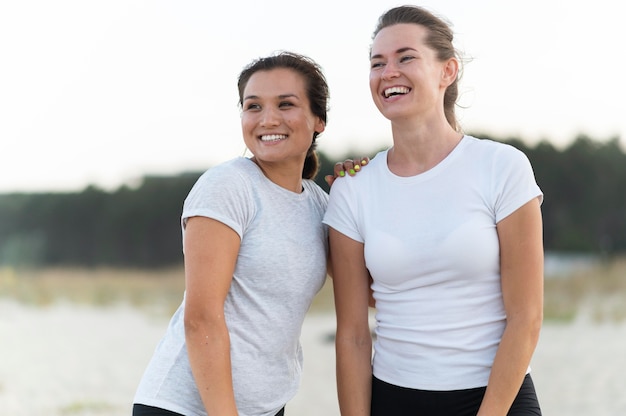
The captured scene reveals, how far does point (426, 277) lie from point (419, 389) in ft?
0.94

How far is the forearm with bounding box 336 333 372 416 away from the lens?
1.94m

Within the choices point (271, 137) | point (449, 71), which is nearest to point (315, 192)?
point (271, 137)

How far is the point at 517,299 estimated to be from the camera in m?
1.76

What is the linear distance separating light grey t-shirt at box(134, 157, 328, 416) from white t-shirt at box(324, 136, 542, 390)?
0.22 metres

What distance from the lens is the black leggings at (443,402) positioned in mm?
1799

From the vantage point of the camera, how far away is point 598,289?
28.5 ft

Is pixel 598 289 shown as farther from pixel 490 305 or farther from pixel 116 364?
pixel 490 305

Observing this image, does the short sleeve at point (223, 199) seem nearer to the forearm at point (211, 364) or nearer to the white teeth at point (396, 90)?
the forearm at point (211, 364)

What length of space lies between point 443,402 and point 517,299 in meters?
0.32

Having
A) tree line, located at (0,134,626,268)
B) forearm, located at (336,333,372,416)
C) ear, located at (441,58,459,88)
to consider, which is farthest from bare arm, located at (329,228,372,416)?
tree line, located at (0,134,626,268)

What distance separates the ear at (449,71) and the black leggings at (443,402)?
81 centimetres

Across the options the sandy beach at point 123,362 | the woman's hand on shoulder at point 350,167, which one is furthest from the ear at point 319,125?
the sandy beach at point 123,362

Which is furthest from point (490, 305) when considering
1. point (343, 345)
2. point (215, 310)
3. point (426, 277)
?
point (215, 310)

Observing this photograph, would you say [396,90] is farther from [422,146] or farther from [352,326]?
[352,326]
